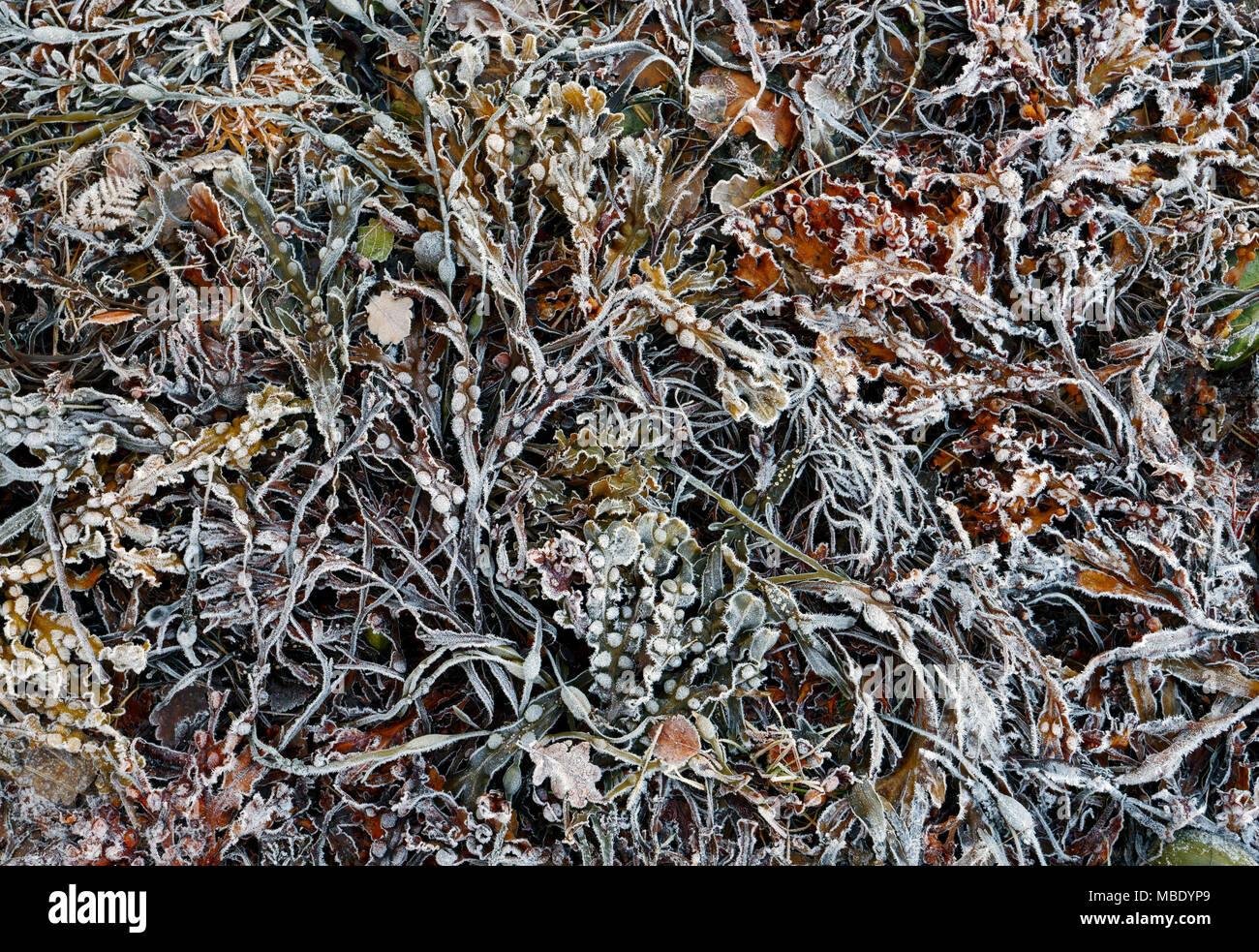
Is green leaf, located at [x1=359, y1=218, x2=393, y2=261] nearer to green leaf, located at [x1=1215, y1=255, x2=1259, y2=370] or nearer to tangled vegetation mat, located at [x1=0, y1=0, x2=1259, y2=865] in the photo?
tangled vegetation mat, located at [x1=0, y1=0, x2=1259, y2=865]

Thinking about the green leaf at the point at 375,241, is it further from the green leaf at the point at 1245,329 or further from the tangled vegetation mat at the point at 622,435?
the green leaf at the point at 1245,329

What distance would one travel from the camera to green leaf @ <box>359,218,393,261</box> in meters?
0.96

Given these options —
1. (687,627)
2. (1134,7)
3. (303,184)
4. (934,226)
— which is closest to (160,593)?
(303,184)

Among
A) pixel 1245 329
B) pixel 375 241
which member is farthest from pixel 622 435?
pixel 1245 329

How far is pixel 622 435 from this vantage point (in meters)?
0.95

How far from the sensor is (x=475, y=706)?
0.96 m

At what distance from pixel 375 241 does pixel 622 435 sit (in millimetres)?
389

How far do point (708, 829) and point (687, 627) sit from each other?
0.24m

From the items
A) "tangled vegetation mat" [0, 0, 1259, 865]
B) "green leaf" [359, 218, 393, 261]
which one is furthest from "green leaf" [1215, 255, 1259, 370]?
"green leaf" [359, 218, 393, 261]

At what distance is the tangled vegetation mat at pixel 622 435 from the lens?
0.92m

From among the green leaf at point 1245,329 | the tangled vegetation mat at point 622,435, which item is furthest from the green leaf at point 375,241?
the green leaf at point 1245,329

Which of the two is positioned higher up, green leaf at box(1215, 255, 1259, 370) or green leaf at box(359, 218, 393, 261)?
green leaf at box(359, 218, 393, 261)

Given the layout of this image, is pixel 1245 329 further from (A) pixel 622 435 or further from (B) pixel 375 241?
(B) pixel 375 241
